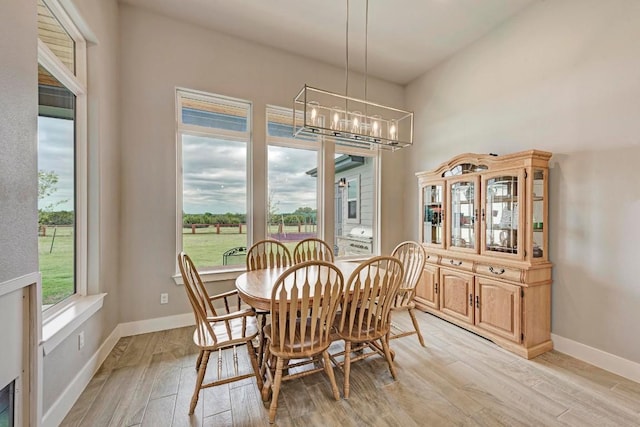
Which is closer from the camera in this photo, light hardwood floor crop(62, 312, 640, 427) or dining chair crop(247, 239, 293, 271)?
light hardwood floor crop(62, 312, 640, 427)

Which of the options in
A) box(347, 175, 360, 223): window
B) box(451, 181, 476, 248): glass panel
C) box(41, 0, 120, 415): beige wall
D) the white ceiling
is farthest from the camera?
box(347, 175, 360, 223): window

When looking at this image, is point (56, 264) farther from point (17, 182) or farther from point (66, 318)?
point (17, 182)

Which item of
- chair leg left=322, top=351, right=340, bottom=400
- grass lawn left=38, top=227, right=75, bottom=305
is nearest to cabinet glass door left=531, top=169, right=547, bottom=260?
chair leg left=322, top=351, right=340, bottom=400

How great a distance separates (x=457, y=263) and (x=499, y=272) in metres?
0.48

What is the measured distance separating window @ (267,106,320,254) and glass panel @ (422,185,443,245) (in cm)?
157

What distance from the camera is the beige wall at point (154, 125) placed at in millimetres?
2895

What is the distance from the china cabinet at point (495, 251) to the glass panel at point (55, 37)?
3.86m

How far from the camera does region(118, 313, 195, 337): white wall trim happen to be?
9.44ft

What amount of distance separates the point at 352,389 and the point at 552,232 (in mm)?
2500

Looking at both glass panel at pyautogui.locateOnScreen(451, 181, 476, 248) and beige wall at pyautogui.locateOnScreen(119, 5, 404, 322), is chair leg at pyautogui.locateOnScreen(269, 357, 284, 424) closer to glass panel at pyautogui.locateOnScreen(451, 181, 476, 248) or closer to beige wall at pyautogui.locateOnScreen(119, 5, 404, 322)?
beige wall at pyautogui.locateOnScreen(119, 5, 404, 322)

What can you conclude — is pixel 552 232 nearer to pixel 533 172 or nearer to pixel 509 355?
pixel 533 172

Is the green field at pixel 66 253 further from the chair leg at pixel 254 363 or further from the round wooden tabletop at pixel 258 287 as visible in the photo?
the chair leg at pixel 254 363

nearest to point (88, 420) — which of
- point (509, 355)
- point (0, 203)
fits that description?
point (0, 203)

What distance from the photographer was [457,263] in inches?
126
